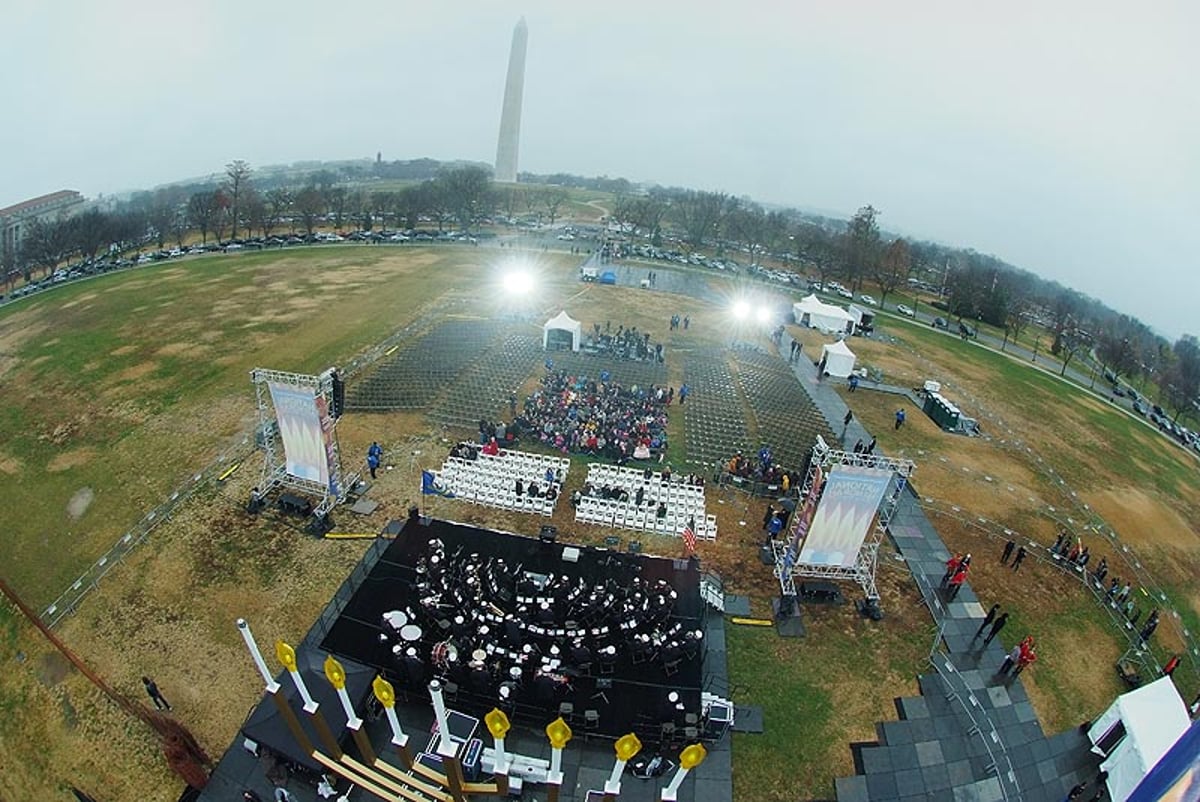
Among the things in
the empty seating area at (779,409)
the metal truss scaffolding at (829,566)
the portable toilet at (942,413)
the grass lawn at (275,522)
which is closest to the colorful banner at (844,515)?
the metal truss scaffolding at (829,566)

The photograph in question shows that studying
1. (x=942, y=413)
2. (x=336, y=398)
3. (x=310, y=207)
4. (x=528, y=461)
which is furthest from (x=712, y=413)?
(x=310, y=207)

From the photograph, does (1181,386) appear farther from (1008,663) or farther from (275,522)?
(275,522)

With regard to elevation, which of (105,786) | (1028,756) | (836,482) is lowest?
(105,786)

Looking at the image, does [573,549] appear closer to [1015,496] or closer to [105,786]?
[105,786]

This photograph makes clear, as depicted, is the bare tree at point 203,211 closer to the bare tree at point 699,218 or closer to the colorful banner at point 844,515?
the bare tree at point 699,218

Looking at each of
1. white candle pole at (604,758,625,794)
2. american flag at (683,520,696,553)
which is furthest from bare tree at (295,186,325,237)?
white candle pole at (604,758,625,794)

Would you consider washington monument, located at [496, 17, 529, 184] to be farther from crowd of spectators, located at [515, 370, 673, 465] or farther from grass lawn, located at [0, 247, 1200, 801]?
crowd of spectators, located at [515, 370, 673, 465]

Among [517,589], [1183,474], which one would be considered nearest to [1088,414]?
[1183,474]

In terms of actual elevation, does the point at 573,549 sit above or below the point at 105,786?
above
